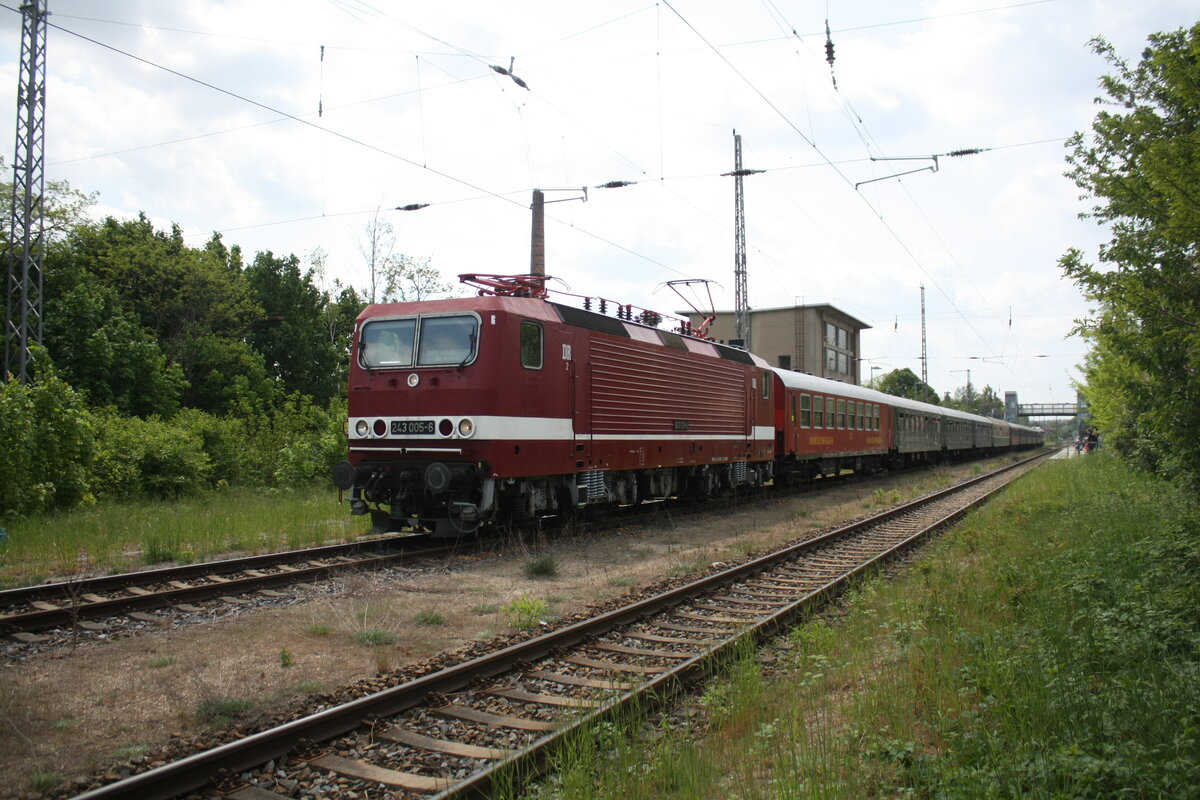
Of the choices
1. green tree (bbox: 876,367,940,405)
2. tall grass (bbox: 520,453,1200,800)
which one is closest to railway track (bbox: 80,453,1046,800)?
tall grass (bbox: 520,453,1200,800)

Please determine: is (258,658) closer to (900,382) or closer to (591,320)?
(591,320)

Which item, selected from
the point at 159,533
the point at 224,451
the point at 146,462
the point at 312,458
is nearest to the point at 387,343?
the point at 159,533

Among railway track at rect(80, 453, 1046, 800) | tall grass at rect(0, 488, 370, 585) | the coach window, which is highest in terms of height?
the coach window

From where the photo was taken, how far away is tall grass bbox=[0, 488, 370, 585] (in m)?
9.27

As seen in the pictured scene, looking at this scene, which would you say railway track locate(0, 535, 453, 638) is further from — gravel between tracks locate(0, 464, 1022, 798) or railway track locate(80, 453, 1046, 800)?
railway track locate(80, 453, 1046, 800)

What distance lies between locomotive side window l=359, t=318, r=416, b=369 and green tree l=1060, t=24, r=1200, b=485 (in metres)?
8.09

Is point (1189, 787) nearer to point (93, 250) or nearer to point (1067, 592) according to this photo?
point (1067, 592)

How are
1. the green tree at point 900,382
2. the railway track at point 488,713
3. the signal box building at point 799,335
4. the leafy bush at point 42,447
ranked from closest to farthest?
the railway track at point 488,713, the leafy bush at point 42,447, the signal box building at point 799,335, the green tree at point 900,382

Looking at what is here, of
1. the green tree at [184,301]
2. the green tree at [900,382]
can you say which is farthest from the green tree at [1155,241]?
the green tree at [900,382]

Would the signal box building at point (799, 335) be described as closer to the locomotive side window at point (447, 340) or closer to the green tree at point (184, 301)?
the green tree at point (184, 301)

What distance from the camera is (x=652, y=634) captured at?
6879mm

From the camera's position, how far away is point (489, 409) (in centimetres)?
1038

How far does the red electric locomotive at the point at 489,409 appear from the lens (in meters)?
10.4

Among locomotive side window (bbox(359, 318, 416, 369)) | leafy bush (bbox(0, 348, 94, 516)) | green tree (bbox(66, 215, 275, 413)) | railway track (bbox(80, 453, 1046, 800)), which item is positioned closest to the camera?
railway track (bbox(80, 453, 1046, 800))
